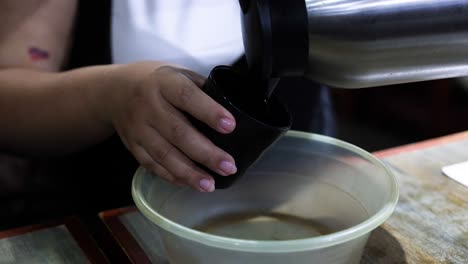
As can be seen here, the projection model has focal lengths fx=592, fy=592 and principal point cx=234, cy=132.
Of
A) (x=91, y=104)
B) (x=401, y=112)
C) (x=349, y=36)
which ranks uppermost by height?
(x=349, y=36)

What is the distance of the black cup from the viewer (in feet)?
1.64

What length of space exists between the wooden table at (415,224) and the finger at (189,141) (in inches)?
5.5

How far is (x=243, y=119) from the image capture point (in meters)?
0.49

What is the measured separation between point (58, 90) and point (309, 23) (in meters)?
0.39

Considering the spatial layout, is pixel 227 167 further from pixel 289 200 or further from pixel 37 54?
pixel 37 54

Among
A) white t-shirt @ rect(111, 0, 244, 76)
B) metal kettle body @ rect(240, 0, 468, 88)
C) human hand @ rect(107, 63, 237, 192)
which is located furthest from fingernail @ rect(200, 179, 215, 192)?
white t-shirt @ rect(111, 0, 244, 76)

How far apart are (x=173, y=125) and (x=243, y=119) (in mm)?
85

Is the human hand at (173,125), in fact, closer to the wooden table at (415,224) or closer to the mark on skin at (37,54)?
the wooden table at (415,224)

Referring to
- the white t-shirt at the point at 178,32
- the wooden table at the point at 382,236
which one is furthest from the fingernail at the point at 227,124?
the white t-shirt at the point at 178,32

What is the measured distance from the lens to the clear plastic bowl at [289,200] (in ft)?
1.81

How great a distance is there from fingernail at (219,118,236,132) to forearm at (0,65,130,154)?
0.22m

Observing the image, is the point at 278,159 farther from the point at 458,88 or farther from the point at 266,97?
the point at 458,88

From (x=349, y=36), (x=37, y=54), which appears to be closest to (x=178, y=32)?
(x=37, y=54)

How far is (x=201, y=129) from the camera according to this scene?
0.54 meters
